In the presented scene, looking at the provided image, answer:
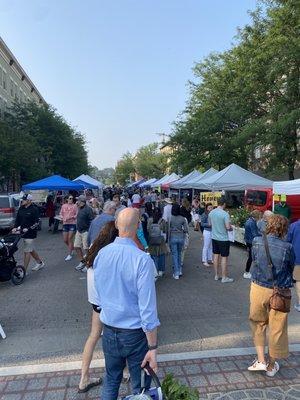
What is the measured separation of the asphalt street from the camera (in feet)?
17.0

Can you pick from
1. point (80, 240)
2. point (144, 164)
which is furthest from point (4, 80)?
point (144, 164)

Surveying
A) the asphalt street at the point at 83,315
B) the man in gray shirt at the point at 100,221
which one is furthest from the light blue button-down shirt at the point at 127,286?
the man in gray shirt at the point at 100,221

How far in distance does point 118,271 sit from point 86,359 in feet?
5.43

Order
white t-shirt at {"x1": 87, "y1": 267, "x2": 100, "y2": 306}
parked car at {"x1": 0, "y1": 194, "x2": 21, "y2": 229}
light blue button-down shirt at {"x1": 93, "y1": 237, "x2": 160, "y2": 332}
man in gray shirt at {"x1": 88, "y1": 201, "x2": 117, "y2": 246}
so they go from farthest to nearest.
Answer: parked car at {"x1": 0, "y1": 194, "x2": 21, "y2": 229}, man in gray shirt at {"x1": 88, "y1": 201, "x2": 117, "y2": 246}, white t-shirt at {"x1": 87, "y1": 267, "x2": 100, "y2": 306}, light blue button-down shirt at {"x1": 93, "y1": 237, "x2": 160, "y2": 332}

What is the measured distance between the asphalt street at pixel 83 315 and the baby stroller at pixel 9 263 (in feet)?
0.61

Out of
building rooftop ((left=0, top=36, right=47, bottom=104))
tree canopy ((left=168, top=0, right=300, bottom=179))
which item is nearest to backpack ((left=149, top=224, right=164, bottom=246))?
tree canopy ((left=168, top=0, right=300, bottom=179))

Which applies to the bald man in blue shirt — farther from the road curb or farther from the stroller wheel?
the stroller wheel

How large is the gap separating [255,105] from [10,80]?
32.9 m

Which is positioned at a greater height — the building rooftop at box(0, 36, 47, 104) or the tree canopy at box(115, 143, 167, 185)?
the building rooftop at box(0, 36, 47, 104)

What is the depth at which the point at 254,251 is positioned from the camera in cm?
454

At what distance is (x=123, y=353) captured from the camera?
2.88 m

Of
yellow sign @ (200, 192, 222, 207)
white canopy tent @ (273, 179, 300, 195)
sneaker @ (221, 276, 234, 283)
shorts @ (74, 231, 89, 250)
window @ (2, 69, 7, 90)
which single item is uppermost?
window @ (2, 69, 7, 90)

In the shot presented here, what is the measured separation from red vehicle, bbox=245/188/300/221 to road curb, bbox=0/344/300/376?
392 inches

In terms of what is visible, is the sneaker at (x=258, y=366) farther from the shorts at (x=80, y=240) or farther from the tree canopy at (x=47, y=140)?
the tree canopy at (x=47, y=140)
